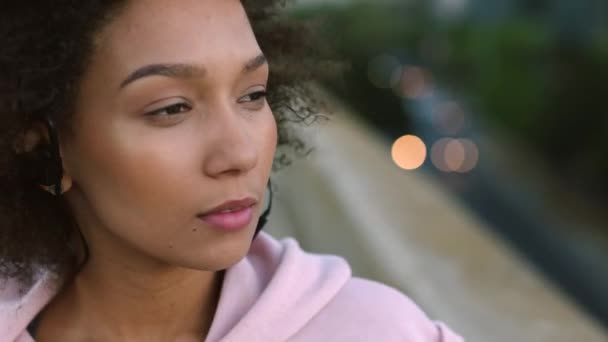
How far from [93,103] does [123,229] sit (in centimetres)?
26

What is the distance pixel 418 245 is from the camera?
481cm

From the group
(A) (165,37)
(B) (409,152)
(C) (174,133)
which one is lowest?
(B) (409,152)

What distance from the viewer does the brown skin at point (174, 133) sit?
1940mm

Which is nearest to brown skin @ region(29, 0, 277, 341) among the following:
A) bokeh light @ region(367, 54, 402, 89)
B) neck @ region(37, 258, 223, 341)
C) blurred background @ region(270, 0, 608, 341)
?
neck @ region(37, 258, 223, 341)

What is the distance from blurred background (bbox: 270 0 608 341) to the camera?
14.0 ft

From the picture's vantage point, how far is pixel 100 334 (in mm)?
2299

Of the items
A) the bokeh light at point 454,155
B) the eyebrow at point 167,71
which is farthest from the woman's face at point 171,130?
Result: the bokeh light at point 454,155

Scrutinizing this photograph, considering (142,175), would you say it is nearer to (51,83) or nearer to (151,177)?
(151,177)

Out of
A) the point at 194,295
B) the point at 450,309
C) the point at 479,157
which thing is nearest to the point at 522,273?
the point at 450,309

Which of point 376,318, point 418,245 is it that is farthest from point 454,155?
point 376,318

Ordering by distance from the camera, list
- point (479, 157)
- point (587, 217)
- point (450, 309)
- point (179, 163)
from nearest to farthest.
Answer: point (179, 163)
point (450, 309)
point (587, 217)
point (479, 157)

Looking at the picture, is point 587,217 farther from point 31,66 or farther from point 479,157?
point 31,66

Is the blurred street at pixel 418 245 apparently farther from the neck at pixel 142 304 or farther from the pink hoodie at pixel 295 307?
the neck at pixel 142 304

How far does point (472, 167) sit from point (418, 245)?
24.2 feet
